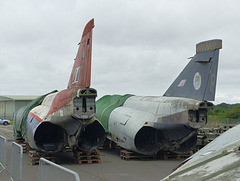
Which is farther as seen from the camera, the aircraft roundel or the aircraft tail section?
the aircraft roundel

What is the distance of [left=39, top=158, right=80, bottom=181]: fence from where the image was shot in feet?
12.8

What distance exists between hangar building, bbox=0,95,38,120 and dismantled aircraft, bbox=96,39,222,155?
46502 millimetres

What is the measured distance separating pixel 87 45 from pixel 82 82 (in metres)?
1.49

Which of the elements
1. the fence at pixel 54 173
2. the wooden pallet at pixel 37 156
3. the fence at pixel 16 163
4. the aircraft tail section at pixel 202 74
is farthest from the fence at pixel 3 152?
the aircraft tail section at pixel 202 74

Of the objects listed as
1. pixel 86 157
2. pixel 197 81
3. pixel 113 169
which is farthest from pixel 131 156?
pixel 197 81

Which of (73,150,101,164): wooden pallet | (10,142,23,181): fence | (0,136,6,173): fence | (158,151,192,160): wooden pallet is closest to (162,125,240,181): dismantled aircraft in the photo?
(10,142,23,181): fence

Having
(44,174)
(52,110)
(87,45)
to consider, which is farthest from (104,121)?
(44,174)

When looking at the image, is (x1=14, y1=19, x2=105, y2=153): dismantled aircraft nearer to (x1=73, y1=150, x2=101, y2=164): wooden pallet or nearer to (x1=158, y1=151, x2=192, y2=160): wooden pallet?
(x1=73, y1=150, x2=101, y2=164): wooden pallet

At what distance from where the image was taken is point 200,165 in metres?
2.55

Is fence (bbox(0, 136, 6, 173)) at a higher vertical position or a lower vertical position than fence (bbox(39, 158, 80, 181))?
lower

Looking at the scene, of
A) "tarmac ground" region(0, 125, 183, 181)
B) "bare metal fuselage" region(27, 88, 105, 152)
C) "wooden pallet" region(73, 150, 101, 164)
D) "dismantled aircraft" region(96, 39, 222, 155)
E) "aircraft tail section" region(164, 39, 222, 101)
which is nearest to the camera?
"tarmac ground" region(0, 125, 183, 181)

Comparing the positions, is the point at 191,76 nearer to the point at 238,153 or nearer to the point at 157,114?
the point at 157,114

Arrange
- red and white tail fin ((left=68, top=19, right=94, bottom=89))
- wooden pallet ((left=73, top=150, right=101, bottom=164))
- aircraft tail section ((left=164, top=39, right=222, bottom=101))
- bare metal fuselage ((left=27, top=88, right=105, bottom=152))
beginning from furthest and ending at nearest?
wooden pallet ((left=73, top=150, right=101, bottom=164)), aircraft tail section ((left=164, top=39, right=222, bottom=101)), red and white tail fin ((left=68, top=19, right=94, bottom=89)), bare metal fuselage ((left=27, top=88, right=105, bottom=152))

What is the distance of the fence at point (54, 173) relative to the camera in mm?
3916
